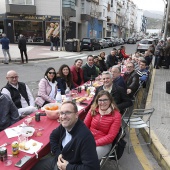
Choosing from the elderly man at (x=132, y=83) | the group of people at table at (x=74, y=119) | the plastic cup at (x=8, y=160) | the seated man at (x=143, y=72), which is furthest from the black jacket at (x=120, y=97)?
the seated man at (x=143, y=72)

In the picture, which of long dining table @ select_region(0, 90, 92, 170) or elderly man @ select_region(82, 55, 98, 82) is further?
elderly man @ select_region(82, 55, 98, 82)

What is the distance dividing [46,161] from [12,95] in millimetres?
2274

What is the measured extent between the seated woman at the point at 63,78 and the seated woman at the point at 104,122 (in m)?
2.54

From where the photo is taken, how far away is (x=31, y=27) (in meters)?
28.5

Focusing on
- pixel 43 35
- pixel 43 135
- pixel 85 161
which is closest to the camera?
pixel 85 161

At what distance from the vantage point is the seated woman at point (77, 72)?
7.07m

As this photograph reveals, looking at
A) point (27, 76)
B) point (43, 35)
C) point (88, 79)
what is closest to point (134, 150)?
point (88, 79)

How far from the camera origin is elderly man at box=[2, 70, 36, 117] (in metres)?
4.72

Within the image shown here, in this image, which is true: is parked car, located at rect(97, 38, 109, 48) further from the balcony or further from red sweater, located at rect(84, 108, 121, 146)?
red sweater, located at rect(84, 108, 121, 146)

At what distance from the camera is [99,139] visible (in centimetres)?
328

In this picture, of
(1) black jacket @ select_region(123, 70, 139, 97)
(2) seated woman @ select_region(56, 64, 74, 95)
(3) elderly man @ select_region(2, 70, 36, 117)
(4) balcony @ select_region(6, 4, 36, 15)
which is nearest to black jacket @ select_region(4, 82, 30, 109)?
(3) elderly man @ select_region(2, 70, 36, 117)

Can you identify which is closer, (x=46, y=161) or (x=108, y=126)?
(x=46, y=161)

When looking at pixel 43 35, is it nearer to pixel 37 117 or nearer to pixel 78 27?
pixel 78 27

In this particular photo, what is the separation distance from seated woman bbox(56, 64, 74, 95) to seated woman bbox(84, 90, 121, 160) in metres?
2.54
